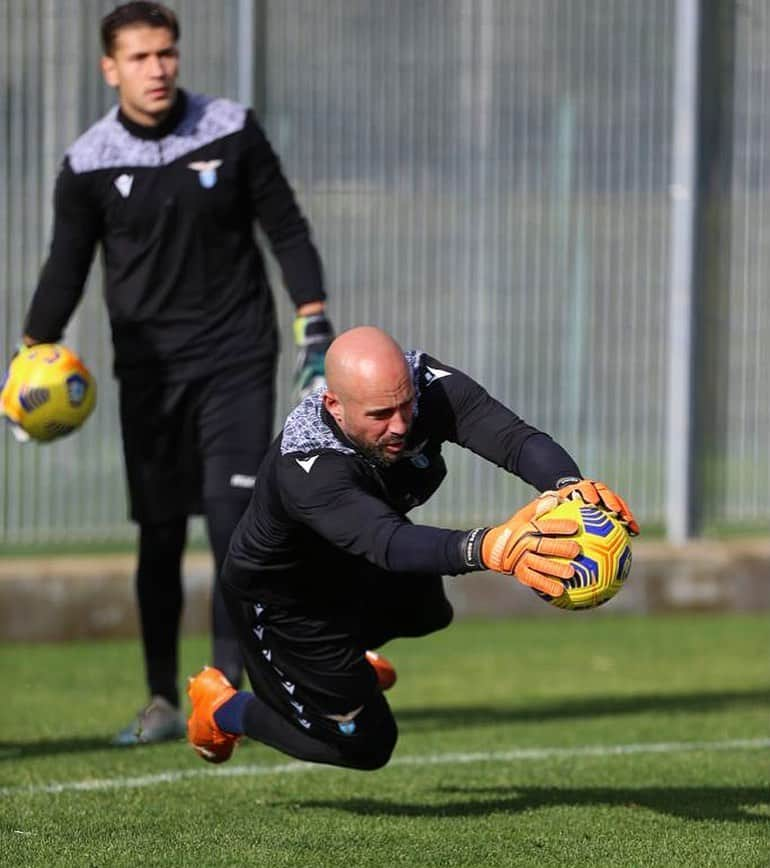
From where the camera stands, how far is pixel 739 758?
773 cm

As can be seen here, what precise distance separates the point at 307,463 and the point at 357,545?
331mm

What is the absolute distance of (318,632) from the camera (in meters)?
6.25

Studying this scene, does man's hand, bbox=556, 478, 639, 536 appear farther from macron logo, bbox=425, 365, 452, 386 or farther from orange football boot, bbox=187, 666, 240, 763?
orange football boot, bbox=187, 666, 240, 763

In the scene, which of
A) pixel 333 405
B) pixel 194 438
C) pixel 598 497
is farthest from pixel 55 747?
pixel 598 497

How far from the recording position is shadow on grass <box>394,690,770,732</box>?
29.7 feet

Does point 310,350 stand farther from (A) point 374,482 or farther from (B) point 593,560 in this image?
(B) point 593,560

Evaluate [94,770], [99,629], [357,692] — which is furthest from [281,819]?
[99,629]

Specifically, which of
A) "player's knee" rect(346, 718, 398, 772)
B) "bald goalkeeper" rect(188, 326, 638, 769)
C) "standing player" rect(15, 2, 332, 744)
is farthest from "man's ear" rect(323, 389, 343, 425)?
"standing player" rect(15, 2, 332, 744)

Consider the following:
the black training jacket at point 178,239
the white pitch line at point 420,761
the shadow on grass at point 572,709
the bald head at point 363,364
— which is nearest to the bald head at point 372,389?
the bald head at point 363,364

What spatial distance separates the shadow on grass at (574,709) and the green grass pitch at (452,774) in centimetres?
2

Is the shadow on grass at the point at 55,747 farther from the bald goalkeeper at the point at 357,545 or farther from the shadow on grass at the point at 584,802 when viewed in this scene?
the shadow on grass at the point at 584,802

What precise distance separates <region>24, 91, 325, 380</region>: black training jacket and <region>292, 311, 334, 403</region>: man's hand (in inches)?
6.2

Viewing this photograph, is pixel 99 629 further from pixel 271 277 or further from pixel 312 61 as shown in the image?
pixel 312 61

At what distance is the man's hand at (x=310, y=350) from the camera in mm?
7711
